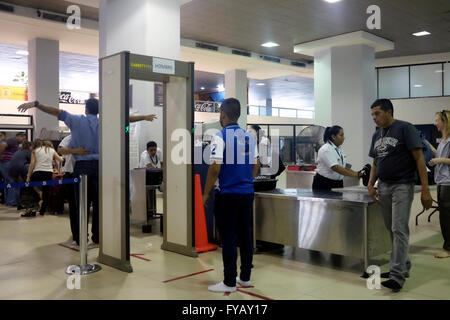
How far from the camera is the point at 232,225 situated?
345cm

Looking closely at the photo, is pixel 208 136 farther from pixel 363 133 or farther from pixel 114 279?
pixel 363 133

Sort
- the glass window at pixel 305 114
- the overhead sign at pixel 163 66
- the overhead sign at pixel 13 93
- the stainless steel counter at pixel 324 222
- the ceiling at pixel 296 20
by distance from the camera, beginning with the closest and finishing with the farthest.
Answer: the stainless steel counter at pixel 324 222 < the overhead sign at pixel 163 66 < the ceiling at pixel 296 20 < the overhead sign at pixel 13 93 < the glass window at pixel 305 114

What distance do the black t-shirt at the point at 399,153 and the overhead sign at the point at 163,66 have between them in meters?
2.35

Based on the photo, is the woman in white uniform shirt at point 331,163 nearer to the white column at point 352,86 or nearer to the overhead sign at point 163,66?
the overhead sign at point 163,66

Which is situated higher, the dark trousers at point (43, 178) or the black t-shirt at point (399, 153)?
the black t-shirt at point (399, 153)

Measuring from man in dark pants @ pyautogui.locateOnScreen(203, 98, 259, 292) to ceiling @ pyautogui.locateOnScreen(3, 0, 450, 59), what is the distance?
5.70 metres

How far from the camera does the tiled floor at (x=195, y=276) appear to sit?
353 cm

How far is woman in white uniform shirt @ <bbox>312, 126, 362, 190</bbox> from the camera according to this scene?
4.82 meters

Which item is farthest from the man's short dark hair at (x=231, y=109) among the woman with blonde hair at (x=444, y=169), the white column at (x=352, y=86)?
the white column at (x=352, y=86)

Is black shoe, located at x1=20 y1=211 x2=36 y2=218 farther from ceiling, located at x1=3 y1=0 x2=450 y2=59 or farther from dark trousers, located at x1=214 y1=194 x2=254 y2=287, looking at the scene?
dark trousers, located at x1=214 y1=194 x2=254 y2=287

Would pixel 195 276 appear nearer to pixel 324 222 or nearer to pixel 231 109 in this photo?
pixel 324 222

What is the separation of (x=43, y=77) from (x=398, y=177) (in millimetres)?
9830

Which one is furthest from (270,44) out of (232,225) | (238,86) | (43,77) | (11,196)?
(232,225)

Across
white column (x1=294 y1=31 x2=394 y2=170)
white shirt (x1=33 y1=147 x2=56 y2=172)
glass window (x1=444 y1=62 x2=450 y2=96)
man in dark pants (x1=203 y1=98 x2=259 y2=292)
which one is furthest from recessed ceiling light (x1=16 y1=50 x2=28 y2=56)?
glass window (x1=444 y1=62 x2=450 y2=96)
